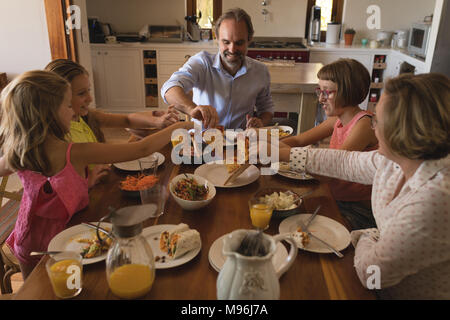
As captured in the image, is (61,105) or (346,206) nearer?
(61,105)

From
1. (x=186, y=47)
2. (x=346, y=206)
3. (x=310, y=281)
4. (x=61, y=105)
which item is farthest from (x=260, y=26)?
(x=310, y=281)

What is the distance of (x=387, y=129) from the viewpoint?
1.10 m

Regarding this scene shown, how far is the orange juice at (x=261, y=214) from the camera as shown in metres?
1.18

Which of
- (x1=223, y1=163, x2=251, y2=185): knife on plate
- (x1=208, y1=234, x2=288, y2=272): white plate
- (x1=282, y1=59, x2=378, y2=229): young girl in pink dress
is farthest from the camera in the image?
(x1=282, y1=59, x2=378, y2=229): young girl in pink dress

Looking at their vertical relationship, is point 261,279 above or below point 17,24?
below

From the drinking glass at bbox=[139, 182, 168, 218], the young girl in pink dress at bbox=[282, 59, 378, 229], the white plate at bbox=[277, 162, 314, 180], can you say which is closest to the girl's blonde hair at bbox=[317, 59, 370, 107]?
the young girl in pink dress at bbox=[282, 59, 378, 229]

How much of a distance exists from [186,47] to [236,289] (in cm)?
468

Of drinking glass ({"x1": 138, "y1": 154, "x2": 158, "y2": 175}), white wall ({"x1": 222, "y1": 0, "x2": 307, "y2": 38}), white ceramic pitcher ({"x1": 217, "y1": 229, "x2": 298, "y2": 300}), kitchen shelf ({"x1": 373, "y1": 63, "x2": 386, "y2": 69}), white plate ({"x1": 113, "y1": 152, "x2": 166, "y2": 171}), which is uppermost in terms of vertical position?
white wall ({"x1": 222, "y1": 0, "x2": 307, "y2": 38})

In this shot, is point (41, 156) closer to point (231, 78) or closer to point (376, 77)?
point (231, 78)

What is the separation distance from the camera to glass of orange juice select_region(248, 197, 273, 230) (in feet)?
3.87

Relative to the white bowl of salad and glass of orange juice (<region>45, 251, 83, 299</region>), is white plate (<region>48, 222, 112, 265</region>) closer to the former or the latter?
glass of orange juice (<region>45, 251, 83, 299</region>)

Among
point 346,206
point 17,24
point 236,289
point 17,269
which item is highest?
point 17,24

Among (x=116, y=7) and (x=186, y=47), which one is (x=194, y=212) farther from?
(x=116, y=7)

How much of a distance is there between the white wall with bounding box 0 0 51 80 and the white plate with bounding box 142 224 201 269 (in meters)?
3.17
